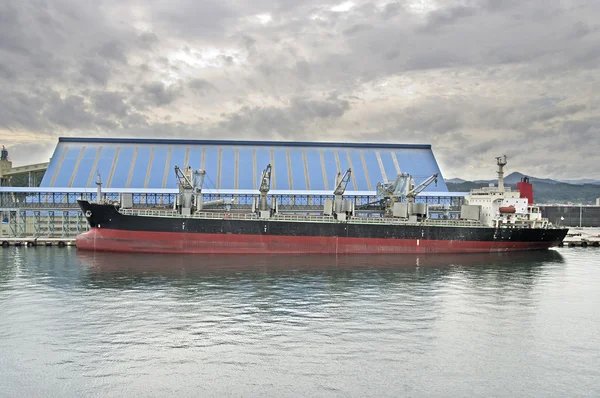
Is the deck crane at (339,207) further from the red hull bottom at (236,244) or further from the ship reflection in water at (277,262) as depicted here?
the ship reflection in water at (277,262)

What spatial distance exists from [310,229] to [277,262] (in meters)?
7.36

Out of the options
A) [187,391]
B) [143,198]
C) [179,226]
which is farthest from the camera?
[143,198]

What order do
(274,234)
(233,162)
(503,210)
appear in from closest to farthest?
(274,234), (503,210), (233,162)

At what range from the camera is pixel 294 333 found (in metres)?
19.7

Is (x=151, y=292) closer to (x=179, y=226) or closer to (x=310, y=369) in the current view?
(x=310, y=369)

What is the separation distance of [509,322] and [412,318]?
168 inches

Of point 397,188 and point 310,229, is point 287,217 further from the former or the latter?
point 397,188

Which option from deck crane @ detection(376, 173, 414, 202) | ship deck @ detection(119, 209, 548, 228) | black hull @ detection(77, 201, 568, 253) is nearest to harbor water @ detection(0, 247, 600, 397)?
black hull @ detection(77, 201, 568, 253)

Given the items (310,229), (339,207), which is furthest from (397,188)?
(310,229)

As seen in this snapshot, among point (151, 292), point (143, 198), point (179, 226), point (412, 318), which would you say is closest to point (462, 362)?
point (412, 318)

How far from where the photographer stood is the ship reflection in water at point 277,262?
116ft

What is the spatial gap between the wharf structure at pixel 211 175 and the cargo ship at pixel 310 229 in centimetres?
634

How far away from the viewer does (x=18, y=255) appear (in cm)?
4394

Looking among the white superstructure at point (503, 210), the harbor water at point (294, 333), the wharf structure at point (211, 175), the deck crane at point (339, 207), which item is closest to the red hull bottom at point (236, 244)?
the deck crane at point (339, 207)
